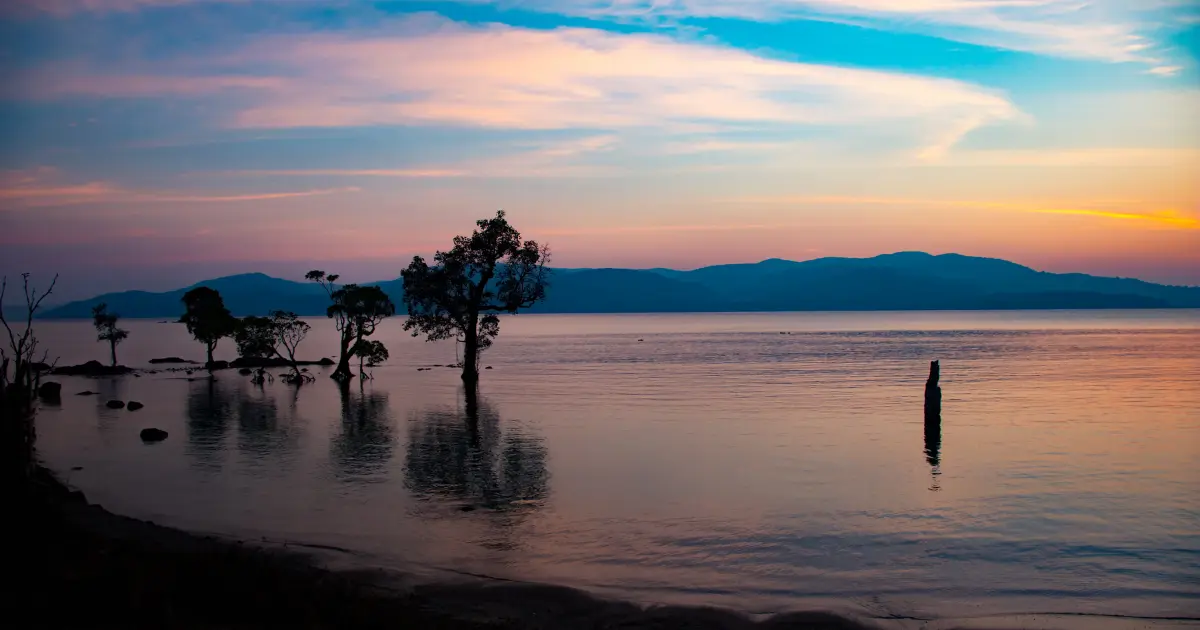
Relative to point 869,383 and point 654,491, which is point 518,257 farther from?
point 654,491

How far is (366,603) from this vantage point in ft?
41.1

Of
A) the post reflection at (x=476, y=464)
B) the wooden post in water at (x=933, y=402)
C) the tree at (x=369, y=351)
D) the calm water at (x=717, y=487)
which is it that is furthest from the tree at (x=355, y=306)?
the wooden post in water at (x=933, y=402)

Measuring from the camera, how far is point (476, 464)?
27.6 m

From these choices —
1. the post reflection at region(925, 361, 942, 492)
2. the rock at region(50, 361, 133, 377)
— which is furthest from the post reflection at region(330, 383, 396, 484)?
the rock at region(50, 361, 133, 377)

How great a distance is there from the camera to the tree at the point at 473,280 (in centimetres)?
5944

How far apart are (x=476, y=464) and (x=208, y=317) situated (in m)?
56.8

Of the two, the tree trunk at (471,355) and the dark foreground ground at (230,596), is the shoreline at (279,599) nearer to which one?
the dark foreground ground at (230,596)

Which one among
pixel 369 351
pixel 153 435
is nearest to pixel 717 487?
pixel 153 435

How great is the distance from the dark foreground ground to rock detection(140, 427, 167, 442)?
17.9 m

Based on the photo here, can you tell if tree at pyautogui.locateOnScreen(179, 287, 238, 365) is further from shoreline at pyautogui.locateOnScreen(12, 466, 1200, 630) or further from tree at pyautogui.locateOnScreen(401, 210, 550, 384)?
shoreline at pyautogui.locateOnScreen(12, 466, 1200, 630)

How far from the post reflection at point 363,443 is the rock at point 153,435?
7.07 m

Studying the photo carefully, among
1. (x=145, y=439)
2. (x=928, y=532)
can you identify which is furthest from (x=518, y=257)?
(x=928, y=532)

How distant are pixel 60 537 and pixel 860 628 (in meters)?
14.5

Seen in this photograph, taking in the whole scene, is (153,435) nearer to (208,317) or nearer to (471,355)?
(471,355)
